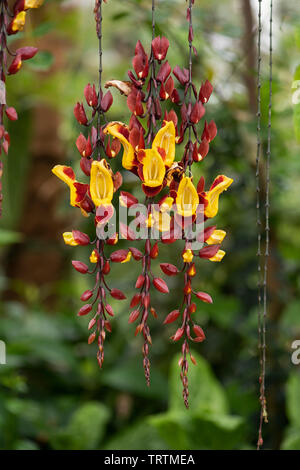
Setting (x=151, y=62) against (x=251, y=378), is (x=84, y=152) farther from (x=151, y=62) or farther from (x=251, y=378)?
(x=251, y=378)

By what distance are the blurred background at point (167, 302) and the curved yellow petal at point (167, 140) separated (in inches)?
25.0

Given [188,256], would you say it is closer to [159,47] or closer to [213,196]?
[213,196]

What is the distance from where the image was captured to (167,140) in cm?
64

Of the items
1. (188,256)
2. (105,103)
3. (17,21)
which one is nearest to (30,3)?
(17,21)

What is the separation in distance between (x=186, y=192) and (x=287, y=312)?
→ 1.14 metres

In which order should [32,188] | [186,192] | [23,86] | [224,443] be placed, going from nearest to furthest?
[186,192] < [224,443] < [23,86] < [32,188]

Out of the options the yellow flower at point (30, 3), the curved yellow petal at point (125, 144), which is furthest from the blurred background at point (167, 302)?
the curved yellow petal at point (125, 144)

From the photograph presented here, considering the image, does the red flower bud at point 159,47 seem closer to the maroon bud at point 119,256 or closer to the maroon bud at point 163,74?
the maroon bud at point 163,74

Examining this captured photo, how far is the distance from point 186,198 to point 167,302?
156 centimetres

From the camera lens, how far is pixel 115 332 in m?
2.22

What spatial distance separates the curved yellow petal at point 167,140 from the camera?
64 cm

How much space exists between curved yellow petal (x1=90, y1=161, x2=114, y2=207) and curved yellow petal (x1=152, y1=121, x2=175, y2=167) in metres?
0.07

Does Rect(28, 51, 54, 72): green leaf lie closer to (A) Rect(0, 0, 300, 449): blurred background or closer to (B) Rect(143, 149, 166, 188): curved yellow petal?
(A) Rect(0, 0, 300, 449): blurred background
